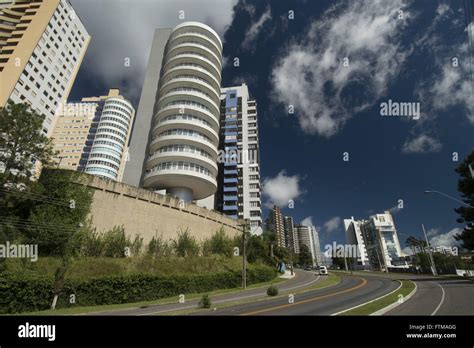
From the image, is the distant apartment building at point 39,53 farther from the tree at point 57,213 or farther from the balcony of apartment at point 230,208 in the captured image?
the balcony of apartment at point 230,208

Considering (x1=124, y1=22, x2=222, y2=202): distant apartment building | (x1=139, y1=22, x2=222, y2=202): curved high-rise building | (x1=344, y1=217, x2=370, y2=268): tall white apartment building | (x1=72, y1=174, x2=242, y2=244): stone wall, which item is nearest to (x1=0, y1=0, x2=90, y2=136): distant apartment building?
(x1=124, y1=22, x2=222, y2=202): distant apartment building

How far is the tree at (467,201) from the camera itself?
22.2 m

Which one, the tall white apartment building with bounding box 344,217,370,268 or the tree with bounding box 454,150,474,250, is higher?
the tall white apartment building with bounding box 344,217,370,268

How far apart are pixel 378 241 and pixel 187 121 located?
13717 centimetres

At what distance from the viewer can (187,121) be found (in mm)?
41469

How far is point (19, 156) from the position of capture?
23859 mm

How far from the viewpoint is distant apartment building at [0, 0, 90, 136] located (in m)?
53.3

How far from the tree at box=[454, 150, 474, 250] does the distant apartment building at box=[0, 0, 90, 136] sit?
74460mm

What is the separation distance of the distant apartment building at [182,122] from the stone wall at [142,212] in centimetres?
461

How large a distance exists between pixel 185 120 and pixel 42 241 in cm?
2678

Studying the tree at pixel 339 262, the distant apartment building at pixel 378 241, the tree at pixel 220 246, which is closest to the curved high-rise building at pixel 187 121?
the tree at pixel 220 246

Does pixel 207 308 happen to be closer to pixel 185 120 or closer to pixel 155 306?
pixel 155 306

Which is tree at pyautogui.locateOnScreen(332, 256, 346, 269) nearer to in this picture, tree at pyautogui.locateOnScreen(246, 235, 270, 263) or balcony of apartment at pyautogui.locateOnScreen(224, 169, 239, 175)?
balcony of apartment at pyautogui.locateOnScreen(224, 169, 239, 175)
